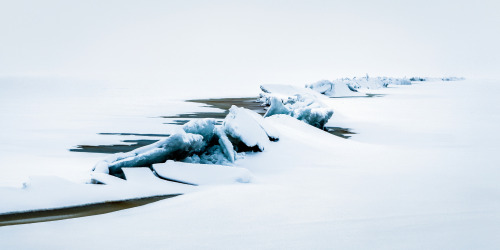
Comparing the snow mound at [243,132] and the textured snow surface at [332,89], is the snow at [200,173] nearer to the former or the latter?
the snow mound at [243,132]

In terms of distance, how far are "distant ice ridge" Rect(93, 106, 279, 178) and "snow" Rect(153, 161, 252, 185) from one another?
8.6 inches

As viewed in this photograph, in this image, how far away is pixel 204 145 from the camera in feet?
19.1

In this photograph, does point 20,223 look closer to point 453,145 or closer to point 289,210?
point 289,210

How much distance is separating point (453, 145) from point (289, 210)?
17.1ft

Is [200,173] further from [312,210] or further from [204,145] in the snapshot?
[312,210]

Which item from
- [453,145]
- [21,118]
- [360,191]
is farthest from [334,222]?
[21,118]

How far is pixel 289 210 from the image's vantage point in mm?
3768

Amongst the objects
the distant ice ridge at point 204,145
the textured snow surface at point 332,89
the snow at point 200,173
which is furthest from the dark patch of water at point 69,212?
the textured snow surface at point 332,89

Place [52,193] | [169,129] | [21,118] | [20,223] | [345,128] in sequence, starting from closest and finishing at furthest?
[20,223] → [52,193] → [169,129] → [345,128] → [21,118]

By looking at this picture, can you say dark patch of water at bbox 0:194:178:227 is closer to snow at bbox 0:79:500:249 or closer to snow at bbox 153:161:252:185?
snow at bbox 0:79:500:249

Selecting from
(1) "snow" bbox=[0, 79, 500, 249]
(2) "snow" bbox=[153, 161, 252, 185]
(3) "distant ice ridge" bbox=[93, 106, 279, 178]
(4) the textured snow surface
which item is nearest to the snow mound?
(3) "distant ice ridge" bbox=[93, 106, 279, 178]

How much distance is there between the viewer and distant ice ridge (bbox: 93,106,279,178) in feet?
16.7

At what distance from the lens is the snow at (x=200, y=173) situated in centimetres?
468

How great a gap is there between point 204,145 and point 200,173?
103cm
